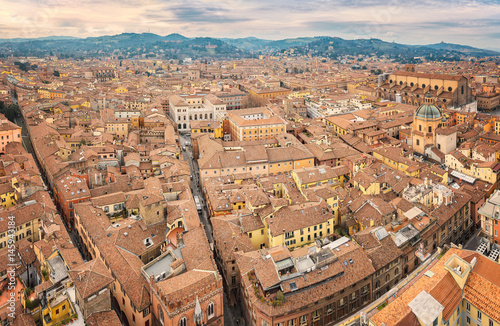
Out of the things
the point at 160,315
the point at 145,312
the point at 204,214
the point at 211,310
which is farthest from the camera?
the point at 204,214

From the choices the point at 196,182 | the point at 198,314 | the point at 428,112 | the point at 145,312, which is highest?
the point at 428,112

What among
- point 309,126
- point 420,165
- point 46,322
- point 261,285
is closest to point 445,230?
point 420,165

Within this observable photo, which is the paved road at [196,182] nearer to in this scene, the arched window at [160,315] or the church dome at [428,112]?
the arched window at [160,315]

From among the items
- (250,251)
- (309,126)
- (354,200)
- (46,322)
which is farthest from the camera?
(309,126)

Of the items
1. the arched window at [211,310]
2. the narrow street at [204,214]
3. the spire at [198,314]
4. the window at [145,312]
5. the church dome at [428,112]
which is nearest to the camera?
the spire at [198,314]

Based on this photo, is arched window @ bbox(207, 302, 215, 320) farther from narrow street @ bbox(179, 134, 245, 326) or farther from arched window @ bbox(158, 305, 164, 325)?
narrow street @ bbox(179, 134, 245, 326)

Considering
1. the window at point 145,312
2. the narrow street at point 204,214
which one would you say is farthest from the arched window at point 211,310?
the window at point 145,312

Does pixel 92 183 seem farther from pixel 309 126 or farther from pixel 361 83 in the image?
pixel 361 83

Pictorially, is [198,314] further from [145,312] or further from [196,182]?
[196,182]

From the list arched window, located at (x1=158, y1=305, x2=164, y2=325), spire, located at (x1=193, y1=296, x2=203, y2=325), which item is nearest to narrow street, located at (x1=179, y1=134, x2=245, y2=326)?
spire, located at (x1=193, y1=296, x2=203, y2=325)

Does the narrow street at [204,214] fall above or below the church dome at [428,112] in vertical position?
below

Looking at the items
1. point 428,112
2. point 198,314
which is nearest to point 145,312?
point 198,314
